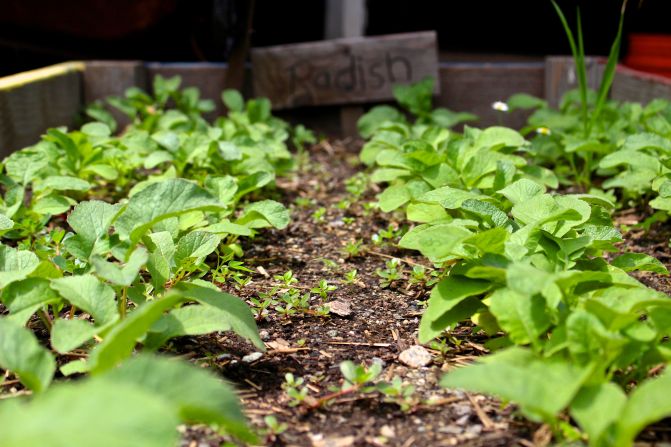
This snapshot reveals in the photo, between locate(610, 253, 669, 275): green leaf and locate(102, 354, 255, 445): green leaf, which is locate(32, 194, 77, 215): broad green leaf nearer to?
locate(102, 354, 255, 445): green leaf

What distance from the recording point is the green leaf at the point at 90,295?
56.2 inches

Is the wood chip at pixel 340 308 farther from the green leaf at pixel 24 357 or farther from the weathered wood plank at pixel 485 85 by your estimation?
the weathered wood plank at pixel 485 85

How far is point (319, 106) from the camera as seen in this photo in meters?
4.28

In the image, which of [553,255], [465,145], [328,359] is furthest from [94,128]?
[553,255]

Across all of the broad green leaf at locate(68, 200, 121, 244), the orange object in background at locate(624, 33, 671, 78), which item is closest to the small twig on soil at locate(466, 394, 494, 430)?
the broad green leaf at locate(68, 200, 121, 244)

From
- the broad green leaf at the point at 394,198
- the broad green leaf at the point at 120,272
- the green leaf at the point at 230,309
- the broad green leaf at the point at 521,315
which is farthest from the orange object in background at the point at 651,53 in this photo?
the broad green leaf at the point at 120,272

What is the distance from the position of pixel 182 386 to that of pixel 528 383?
1.74 feet

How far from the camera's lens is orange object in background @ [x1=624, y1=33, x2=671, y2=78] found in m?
4.27

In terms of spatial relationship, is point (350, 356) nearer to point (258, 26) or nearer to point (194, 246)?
point (194, 246)

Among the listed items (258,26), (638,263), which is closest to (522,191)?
(638,263)

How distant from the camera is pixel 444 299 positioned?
154 cm

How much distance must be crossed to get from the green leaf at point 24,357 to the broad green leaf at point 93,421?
40 centimetres

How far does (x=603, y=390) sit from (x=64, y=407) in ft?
2.75

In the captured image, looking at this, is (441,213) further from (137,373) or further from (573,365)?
(137,373)
